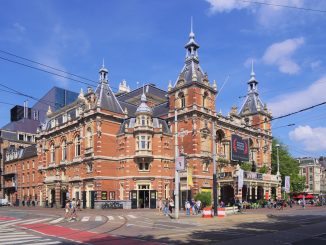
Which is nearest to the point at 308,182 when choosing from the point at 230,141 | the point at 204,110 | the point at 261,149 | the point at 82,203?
the point at 261,149

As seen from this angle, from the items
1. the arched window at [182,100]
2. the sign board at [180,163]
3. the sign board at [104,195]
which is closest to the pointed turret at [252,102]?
the arched window at [182,100]

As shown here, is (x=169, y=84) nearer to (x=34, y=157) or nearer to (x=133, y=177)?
(x=133, y=177)

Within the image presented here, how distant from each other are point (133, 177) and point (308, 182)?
293 feet

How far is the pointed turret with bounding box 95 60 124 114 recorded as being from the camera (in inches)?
2360

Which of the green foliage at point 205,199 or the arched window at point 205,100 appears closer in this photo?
the green foliage at point 205,199

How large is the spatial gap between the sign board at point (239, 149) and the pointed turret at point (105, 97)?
1891 cm

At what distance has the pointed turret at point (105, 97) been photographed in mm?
59953

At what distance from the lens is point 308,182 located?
127500 millimetres

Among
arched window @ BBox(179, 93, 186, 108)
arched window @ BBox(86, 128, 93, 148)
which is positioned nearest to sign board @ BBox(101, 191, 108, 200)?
arched window @ BBox(86, 128, 93, 148)

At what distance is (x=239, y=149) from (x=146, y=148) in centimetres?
1778

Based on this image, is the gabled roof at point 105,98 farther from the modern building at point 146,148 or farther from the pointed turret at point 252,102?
the pointed turret at point 252,102

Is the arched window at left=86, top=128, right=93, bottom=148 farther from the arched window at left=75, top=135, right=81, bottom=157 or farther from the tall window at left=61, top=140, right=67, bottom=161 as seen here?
the tall window at left=61, top=140, right=67, bottom=161

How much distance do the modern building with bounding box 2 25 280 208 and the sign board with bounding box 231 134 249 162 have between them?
0.54ft

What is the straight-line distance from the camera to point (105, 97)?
2419 inches
